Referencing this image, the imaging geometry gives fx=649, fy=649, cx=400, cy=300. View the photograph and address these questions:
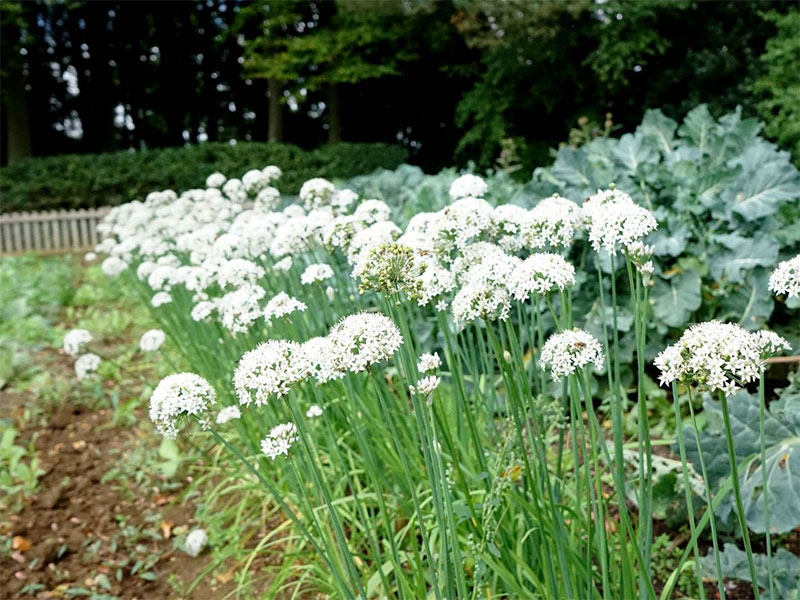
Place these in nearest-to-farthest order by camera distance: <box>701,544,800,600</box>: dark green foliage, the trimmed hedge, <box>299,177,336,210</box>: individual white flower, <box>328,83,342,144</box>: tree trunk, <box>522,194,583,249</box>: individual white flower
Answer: <box>522,194,583,249</box>: individual white flower, <box>701,544,800,600</box>: dark green foliage, <box>299,177,336,210</box>: individual white flower, the trimmed hedge, <box>328,83,342,144</box>: tree trunk

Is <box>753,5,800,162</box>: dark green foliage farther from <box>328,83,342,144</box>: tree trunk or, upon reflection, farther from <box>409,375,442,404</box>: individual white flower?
<box>328,83,342,144</box>: tree trunk

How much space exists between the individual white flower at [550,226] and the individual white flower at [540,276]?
0.22 metres

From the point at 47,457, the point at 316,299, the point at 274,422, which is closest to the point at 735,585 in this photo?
the point at 274,422

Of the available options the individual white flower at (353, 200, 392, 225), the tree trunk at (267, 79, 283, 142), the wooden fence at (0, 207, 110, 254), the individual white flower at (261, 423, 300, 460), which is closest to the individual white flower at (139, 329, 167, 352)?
the individual white flower at (353, 200, 392, 225)

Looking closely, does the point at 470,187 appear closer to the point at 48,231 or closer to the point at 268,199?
the point at 268,199

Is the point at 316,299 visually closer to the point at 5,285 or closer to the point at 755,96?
the point at 5,285

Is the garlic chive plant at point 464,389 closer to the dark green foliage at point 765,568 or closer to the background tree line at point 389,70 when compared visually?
the dark green foliage at point 765,568

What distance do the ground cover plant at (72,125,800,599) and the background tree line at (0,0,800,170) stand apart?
646 cm

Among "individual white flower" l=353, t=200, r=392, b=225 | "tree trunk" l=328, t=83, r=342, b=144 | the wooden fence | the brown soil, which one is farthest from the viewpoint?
"tree trunk" l=328, t=83, r=342, b=144

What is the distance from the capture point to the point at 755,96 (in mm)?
12883

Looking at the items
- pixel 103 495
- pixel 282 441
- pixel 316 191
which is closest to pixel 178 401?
pixel 282 441

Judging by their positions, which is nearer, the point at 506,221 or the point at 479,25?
the point at 506,221

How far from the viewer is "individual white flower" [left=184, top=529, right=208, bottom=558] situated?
2.61 metres

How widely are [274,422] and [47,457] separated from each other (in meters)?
1.87
